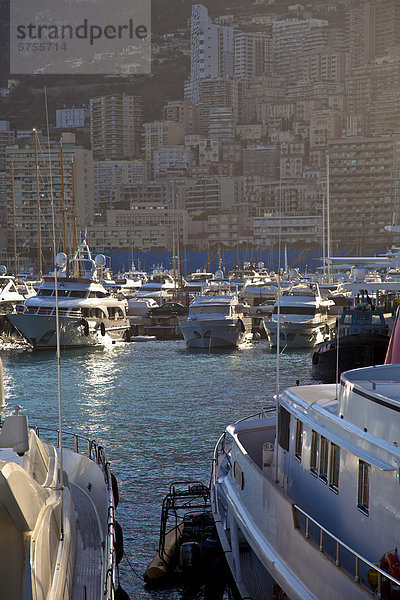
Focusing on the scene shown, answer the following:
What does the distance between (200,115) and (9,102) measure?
36.6 m

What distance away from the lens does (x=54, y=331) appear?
3117 cm

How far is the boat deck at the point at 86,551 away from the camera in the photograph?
650 centimetres

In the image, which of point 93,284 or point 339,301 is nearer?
point 93,284

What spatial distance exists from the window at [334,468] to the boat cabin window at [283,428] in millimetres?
1138

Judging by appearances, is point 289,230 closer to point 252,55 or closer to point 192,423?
point 252,55

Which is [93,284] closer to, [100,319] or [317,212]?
[100,319]

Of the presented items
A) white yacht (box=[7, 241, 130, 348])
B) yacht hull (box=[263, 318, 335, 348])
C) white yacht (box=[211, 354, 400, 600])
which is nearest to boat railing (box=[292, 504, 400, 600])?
white yacht (box=[211, 354, 400, 600])

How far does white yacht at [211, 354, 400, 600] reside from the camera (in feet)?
19.0

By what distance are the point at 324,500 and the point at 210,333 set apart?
24242 millimetres

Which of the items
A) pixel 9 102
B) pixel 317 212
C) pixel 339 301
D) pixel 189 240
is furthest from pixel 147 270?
pixel 9 102

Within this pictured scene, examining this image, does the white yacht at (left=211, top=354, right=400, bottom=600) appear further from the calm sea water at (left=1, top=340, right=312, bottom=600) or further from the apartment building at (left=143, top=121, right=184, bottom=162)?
the apartment building at (left=143, top=121, right=184, bottom=162)

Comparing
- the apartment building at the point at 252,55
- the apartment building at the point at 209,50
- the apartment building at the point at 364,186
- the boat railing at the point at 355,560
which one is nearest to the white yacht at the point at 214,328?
the boat railing at the point at 355,560

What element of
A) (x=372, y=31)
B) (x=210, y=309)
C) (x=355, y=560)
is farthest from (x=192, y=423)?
(x=372, y=31)

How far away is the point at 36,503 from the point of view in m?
5.54
